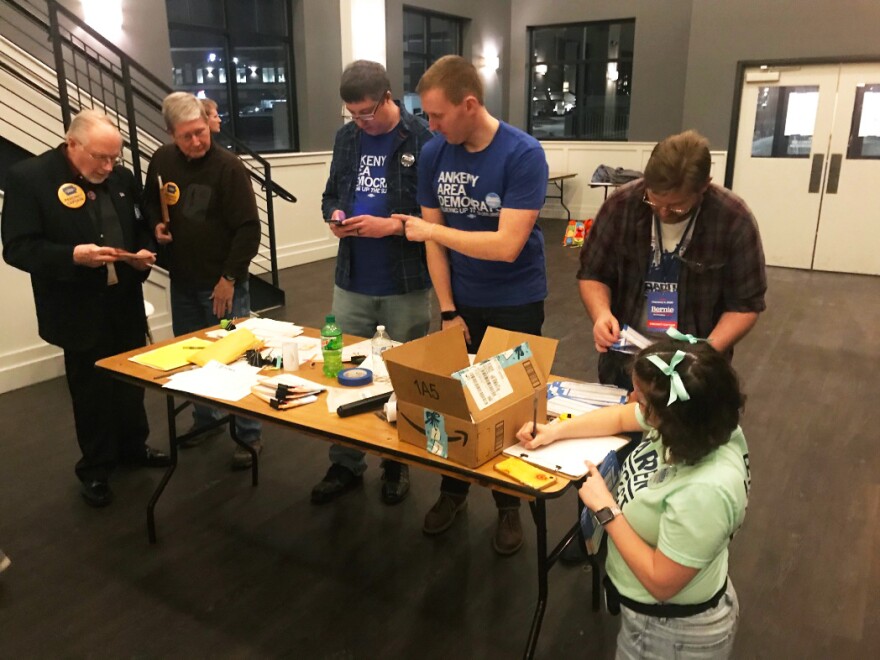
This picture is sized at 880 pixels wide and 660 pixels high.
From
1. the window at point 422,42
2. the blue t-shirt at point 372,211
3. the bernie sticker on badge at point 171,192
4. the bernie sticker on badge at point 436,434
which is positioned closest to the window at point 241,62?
the window at point 422,42

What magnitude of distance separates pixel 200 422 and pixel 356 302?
1.06 m

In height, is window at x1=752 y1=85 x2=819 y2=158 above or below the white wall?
above

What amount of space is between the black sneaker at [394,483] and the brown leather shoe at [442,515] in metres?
0.19

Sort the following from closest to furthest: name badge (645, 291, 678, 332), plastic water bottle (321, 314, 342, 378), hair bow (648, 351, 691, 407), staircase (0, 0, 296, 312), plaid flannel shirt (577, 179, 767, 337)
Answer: hair bow (648, 351, 691, 407)
plaid flannel shirt (577, 179, 767, 337)
name badge (645, 291, 678, 332)
plastic water bottle (321, 314, 342, 378)
staircase (0, 0, 296, 312)

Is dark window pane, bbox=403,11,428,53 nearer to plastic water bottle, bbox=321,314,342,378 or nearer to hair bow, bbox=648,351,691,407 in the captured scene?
plastic water bottle, bbox=321,314,342,378

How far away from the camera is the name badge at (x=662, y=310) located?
1.86 meters

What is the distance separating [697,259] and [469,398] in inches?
29.8

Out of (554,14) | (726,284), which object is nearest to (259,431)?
(726,284)

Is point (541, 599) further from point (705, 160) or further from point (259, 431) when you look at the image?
point (259, 431)

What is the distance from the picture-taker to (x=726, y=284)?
1825 millimetres

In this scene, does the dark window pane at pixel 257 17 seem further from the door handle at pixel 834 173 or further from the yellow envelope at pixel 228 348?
the door handle at pixel 834 173

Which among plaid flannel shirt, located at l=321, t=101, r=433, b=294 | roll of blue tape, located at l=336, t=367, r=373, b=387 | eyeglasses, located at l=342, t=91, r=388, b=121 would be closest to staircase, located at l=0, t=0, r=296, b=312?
plaid flannel shirt, located at l=321, t=101, r=433, b=294

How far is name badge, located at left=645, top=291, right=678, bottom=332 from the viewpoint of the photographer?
73.2 inches

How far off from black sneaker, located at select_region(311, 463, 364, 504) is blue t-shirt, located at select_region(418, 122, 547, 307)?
91 centimetres
